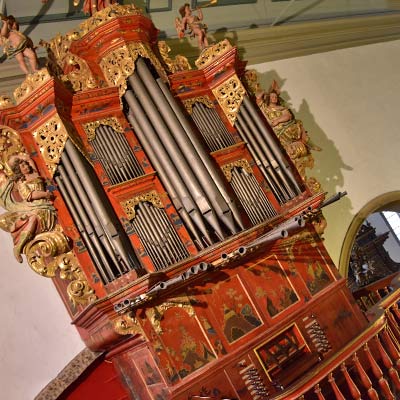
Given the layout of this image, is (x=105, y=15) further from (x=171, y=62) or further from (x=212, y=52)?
(x=212, y=52)

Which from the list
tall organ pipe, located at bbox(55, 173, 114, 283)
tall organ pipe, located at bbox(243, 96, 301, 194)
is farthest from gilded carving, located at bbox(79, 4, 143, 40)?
tall organ pipe, located at bbox(55, 173, 114, 283)

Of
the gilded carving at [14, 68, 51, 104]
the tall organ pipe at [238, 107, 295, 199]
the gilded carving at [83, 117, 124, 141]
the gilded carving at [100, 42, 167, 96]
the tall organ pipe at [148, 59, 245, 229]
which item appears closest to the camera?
the gilded carving at [14, 68, 51, 104]

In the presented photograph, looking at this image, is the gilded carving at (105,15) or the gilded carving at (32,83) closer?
the gilded carving at (32,83)

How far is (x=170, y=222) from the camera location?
497cm

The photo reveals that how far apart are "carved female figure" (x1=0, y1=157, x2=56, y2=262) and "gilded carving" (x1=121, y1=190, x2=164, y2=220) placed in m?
0.69

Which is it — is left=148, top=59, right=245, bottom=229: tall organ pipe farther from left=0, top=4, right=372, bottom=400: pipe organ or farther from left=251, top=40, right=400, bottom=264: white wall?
left=251, top=40, right=400, bottom=264: white wall

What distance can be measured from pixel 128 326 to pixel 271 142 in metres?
2.65

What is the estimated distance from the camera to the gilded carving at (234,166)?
5.47 meters

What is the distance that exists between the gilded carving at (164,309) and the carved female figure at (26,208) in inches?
49.4

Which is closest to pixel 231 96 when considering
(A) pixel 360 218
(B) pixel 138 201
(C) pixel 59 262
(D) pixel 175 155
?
(D) pixel 175 155

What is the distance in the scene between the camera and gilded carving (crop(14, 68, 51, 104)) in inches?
190

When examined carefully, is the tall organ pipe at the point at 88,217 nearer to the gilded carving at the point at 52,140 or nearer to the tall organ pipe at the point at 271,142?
the gilded carving at the point at 52,140

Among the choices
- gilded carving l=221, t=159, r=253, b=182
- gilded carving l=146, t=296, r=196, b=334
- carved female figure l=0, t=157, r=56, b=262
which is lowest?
gilded carving l=146, t=296, r=196, b=334

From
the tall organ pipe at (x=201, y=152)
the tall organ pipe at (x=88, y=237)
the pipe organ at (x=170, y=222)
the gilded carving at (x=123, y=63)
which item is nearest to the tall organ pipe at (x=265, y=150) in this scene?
the pipe organ at (x=170, y=222)
